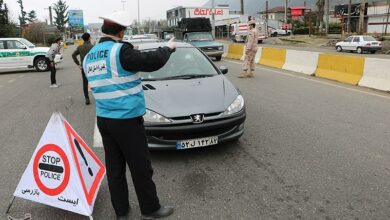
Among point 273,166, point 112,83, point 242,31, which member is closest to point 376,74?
point 273,166

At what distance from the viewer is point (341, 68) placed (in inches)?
447

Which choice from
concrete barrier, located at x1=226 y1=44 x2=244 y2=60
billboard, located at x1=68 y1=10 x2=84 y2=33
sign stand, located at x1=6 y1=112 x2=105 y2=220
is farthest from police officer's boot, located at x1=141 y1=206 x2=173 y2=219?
billboard, located at x1=68 y1=10 x2=84 y2=33

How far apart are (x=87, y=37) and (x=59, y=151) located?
→ 6027mm

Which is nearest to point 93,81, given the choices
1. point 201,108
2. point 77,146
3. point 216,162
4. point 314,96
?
point 77,146

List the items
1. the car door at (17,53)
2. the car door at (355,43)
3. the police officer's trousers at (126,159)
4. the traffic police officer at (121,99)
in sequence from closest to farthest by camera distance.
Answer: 1. the traffic police officer at (121,99)
2. the police officer's trousers at (126,159)
3. the car door at (17,53)
4. the car door at (355,43)

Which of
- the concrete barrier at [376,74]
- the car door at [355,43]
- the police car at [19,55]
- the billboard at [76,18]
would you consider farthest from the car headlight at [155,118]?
the billboard at [76,18]

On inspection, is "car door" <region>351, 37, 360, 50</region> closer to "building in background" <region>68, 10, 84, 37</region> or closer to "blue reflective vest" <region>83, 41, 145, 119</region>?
"blue reflective vest" <region>83, 41, 145, 119</region>

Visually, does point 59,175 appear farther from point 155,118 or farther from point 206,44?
point 206,44

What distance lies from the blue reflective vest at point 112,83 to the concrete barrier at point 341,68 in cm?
902

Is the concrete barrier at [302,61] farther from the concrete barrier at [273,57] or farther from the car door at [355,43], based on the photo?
the car door at [355,43]

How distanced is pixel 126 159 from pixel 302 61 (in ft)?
39.1

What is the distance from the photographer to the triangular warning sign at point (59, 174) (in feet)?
10.8

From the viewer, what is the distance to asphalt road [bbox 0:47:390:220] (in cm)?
351

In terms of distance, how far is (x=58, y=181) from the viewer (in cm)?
337
